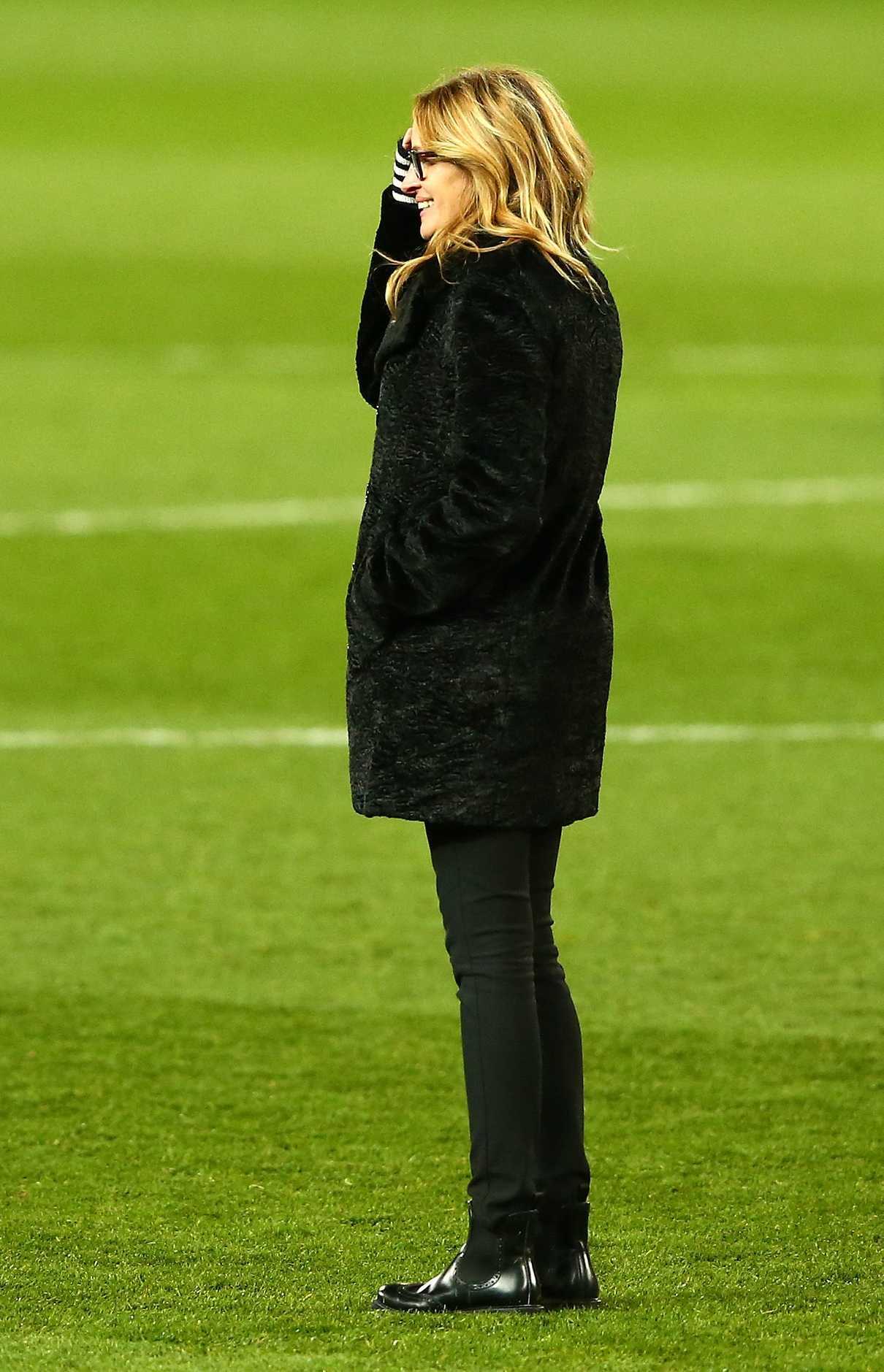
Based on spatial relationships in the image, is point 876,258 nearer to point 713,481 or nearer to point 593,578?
point 713,481

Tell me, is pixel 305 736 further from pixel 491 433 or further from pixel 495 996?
pixel 491 433

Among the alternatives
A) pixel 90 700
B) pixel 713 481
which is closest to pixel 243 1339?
pixel 90 700

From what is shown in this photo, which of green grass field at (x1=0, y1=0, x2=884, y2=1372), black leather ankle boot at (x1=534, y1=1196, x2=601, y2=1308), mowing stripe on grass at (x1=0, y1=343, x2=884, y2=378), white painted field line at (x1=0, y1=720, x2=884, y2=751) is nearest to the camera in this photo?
black leather ankle boot at (x1=534, y1=1196, x2=601, y2=1308)

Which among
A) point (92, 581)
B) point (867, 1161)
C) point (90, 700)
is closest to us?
point (867, 1161)

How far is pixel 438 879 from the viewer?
157 inches

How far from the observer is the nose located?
392 cm

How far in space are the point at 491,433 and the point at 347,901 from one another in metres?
3.41

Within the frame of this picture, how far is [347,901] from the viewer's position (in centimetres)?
702

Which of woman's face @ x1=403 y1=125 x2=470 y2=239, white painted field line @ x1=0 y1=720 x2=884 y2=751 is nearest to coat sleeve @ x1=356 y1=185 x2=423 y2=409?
woman's face @ x1=403 y1=125 x2=470 y2=239

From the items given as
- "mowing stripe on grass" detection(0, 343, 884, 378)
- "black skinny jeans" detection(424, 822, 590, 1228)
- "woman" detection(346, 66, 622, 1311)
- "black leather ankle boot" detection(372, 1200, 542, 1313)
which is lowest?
"mowing stripe on grass" detection(0, 343, 884, 378)

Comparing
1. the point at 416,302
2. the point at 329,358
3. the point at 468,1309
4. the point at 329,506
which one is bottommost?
the point at 329,358

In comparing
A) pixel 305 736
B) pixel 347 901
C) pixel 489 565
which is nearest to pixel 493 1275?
pixel 489 565

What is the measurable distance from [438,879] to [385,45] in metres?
45.4

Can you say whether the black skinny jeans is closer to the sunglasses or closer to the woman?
the woman
